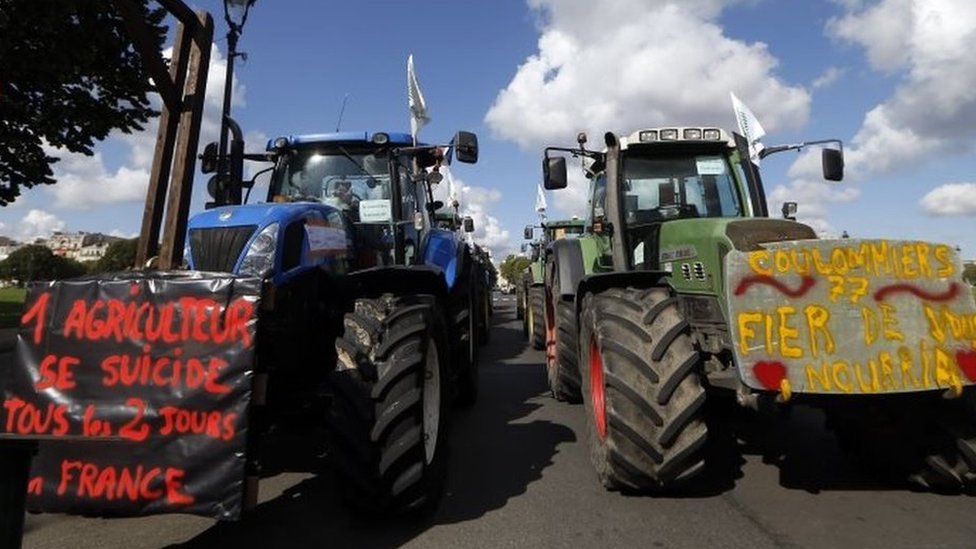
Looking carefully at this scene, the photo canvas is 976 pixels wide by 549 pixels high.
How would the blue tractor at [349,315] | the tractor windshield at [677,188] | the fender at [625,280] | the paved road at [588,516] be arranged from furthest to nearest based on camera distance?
the tractor windshield at [677,188] → the fender at [625,280] → the blue tractor at [349,315] → the paved road at [588,516]

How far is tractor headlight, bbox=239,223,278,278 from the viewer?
4.57 metres

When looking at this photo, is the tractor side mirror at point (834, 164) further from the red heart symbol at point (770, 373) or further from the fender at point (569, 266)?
the red heart symbol at point (770, 373)

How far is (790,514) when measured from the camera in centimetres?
421

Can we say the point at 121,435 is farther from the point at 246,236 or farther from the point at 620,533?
the point at 620,533

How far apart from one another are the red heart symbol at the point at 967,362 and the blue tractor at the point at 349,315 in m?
3.07

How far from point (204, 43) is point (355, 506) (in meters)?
3.29

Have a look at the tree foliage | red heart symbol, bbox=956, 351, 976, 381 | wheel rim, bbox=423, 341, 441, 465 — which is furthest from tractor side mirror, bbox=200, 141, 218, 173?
the tree foliage

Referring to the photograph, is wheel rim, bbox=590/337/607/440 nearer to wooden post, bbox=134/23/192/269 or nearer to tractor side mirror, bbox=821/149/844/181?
tractor side mirror, bbox=821/149/844/181

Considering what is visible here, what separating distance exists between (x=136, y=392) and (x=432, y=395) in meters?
1.94

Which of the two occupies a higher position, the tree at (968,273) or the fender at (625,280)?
the fender at (625,280)

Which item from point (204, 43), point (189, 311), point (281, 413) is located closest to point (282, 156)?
point (204, 43)

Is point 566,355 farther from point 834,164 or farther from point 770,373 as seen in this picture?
point 770,373

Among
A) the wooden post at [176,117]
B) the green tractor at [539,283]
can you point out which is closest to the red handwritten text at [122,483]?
the wooden post at [176,117]

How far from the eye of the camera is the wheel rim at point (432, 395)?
4676mm
